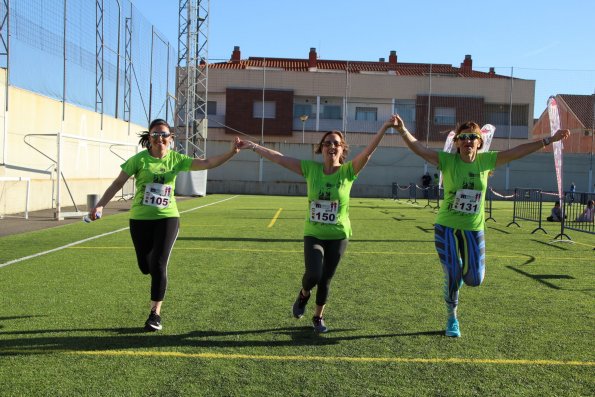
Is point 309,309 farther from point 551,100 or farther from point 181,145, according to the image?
point 181,145

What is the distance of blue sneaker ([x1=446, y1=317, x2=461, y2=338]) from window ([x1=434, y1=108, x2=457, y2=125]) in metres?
39.3

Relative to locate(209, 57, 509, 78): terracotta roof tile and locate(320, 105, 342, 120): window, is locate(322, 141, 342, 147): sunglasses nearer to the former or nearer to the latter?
locate(209, 57, 509, 78): terracotta roof tile

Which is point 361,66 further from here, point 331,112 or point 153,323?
point 153,323

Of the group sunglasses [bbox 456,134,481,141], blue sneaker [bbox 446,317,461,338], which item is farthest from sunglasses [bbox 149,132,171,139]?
blue sneaker [bbox 446,317,461,338]

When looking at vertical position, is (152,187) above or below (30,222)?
above

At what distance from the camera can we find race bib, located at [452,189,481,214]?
5738 mm

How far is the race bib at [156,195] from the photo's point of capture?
5.86m

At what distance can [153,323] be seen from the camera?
566 centimetres

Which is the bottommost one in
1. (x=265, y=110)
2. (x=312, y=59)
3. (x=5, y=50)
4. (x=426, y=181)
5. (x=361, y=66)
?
(x=426, y=181)

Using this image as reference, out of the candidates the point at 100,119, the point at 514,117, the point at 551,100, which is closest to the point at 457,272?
the point at 551,100

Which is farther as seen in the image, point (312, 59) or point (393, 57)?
point (393, 57)

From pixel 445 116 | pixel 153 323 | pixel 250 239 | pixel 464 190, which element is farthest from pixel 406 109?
pixel 153 323

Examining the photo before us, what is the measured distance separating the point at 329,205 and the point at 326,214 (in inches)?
3.4

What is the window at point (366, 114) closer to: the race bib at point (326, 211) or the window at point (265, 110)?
the window at point (265, 110)
